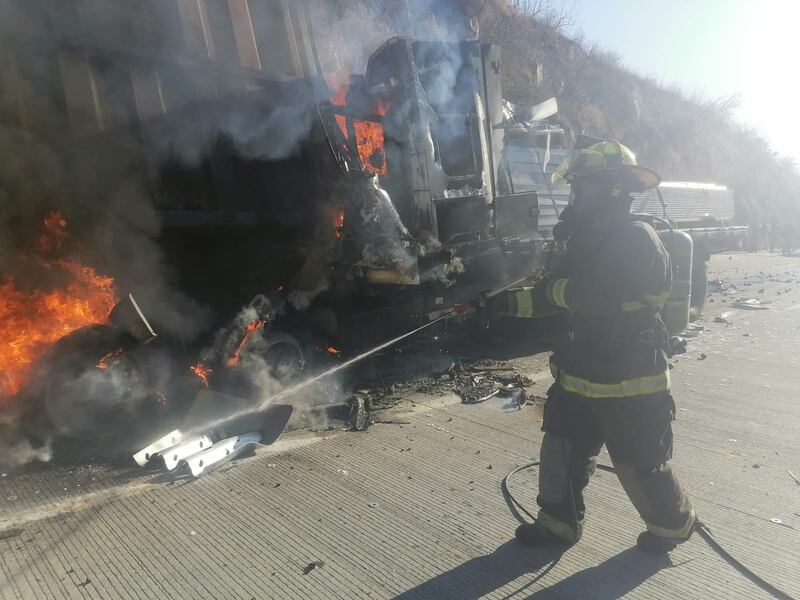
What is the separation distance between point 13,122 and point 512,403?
14.1 feet

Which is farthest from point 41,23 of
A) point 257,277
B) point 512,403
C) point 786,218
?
point 786,218

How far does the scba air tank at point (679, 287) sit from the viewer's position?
2973 millimetres

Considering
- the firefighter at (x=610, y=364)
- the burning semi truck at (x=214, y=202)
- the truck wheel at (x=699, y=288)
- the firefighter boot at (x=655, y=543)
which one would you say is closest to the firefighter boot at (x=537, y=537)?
the firefighter at (x=610, y=364)

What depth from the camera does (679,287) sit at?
9.96ft

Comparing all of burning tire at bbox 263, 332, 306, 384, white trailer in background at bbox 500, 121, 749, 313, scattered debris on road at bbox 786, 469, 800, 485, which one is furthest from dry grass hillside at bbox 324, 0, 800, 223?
scattered debris on road at bbox 786, 469, 800, 485

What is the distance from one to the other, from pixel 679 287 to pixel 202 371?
3654 millimetres

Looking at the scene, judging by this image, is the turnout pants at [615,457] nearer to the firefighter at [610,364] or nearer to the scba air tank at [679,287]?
the firefighter at [610,364]

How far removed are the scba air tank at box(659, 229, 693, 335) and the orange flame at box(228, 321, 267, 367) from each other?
3242 mm

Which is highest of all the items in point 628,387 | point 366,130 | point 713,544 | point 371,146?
point 366,130

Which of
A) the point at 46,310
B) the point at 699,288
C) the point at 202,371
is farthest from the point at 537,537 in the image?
the point at 699,288

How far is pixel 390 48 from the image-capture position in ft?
18.6

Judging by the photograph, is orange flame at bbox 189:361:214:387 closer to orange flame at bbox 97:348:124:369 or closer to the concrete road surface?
orange flame at bbox 97:348:124:369

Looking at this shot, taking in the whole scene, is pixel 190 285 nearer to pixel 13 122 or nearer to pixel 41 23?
pixel 13 122

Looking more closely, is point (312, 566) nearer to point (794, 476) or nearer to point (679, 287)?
point (679, 287)
